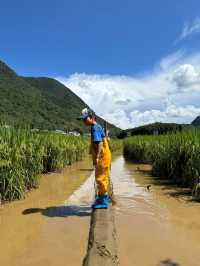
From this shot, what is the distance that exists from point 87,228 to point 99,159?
4.64 ft

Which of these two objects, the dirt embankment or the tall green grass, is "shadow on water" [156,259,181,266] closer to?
the dirt embankment

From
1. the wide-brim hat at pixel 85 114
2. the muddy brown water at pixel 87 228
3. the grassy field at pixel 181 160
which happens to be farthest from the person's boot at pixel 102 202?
the grassy field at pixel 181 160

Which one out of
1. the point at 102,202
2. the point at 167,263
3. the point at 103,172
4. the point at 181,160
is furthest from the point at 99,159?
the point at 181,160

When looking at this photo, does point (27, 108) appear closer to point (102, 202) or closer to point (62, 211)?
point (62, 211)

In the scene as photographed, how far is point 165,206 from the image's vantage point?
8625 millimetres

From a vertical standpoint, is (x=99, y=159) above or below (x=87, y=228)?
above

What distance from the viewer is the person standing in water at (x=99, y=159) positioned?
289 inches

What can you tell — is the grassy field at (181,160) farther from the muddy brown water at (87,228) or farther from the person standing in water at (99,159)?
the person standing in water at (99,159)

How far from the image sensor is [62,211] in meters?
8.00

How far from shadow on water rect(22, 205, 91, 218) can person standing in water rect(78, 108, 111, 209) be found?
0.49 m

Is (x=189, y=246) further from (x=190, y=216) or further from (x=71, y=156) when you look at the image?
(x=71, y=156)

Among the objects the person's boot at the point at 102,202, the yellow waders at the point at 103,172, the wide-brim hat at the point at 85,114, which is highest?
the wide-brim hat at the point at 85,114

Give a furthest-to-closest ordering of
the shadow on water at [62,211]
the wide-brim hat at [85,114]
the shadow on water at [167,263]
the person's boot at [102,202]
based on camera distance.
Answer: the shadow on water at [62,211] < the wide-brim hat at [85,114] < the person's boot at [102,202] < the shadow on water at [167,263]

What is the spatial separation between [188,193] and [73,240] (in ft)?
15.5
